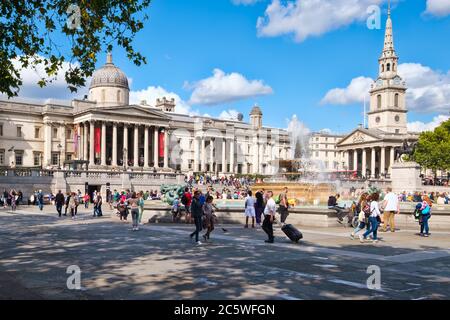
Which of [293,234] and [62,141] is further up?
[62,141]

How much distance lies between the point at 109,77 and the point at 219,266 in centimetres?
7997

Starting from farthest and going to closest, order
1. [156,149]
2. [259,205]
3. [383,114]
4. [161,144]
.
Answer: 1. [383,114]
2. [161,144]
3. [156,149]
4. [259,205]

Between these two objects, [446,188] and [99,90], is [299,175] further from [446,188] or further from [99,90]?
[99,90]

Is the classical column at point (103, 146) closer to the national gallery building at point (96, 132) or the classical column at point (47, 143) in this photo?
the national gallery building at point (96, 132)

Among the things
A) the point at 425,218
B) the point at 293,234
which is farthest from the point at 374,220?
the point at 425,218

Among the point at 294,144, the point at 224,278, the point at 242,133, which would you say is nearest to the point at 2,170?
the point at 294,144

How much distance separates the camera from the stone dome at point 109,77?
87.0m

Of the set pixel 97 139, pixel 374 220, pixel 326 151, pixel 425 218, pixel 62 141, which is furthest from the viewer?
pixel 326 151

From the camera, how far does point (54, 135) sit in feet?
270

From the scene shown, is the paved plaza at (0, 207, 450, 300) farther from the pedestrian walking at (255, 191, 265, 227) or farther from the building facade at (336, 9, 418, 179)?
the building facade at (336, 9, 418, 179)

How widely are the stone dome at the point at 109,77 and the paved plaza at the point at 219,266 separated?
70.8m

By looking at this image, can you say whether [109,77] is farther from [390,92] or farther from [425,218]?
[425,218]

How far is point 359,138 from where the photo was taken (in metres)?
119

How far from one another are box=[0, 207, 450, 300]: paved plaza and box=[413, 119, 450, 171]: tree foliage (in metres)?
71.2
